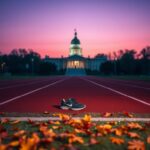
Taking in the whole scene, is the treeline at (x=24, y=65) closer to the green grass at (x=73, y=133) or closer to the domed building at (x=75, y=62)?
the domed building at (x=75, y=62)

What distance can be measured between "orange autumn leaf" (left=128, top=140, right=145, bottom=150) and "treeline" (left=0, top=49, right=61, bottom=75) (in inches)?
3641

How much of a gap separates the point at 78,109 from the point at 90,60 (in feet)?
549

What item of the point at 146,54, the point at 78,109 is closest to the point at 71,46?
the point at 146,54

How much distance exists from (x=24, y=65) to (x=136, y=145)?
150 m

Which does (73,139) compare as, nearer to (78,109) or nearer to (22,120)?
(22,120)

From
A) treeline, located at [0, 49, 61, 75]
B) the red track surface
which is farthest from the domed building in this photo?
the red track surface

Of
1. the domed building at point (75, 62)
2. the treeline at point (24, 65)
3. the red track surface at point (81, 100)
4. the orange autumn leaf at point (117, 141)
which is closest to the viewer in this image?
the orange autumn leaf at point (117, 141)

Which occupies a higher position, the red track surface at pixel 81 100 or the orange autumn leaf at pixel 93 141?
the orange autumn leaf at pixel 93 141

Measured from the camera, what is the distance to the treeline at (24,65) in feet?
391

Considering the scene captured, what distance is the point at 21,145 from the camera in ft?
14.9

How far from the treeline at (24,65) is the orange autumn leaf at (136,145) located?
9249cm

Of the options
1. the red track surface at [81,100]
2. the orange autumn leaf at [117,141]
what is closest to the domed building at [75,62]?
the red track surface at [81,100]

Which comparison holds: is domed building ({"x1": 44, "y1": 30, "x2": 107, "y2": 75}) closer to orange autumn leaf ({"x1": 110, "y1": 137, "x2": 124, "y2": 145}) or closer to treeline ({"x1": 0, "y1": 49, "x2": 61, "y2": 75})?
treeline ({"x1": 0, "y1": 49, "x2": 61, "y2": 75})

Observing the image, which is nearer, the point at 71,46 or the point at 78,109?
the point at 78,109
